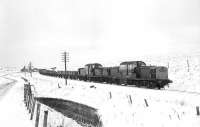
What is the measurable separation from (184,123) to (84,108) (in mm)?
10469

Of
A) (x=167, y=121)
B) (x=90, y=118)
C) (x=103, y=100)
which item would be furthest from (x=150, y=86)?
(x=167, y=121)

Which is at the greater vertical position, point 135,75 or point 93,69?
point 93,69

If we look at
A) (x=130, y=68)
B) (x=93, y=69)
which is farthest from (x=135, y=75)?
(x=93, y=69)

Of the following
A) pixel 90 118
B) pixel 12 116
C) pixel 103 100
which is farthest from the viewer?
pixel 103 100

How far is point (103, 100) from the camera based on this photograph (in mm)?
19547

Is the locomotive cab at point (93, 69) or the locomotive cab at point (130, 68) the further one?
the locomotive cab at point (93, 69)

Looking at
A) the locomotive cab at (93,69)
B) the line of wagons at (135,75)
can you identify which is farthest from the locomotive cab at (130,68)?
the locomotive cab at (93,69)

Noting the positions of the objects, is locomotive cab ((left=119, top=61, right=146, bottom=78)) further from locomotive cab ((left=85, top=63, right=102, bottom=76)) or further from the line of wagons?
locomotive cab ((left=85, top=63, right=102, bottom=76))

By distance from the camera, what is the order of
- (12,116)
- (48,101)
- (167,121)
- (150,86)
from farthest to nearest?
(48,101)
(150,86)
(12,116)
(167,121)

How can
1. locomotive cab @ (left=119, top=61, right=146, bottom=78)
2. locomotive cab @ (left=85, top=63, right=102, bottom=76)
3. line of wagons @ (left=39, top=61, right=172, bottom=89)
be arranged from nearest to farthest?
1. line of wagons @ (left=39, top=61, right=172, bottom=89)
2. locomotive cab @ (left=119, top=61, right=146, bottom=78)
3. locomotive cab @ (left=85, top=63, right=102, bottom=76)

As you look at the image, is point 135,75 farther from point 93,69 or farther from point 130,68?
point 93,69

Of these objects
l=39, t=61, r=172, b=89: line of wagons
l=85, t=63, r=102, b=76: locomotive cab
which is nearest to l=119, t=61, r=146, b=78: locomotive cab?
l=39, t=61, r=172, b=89: line of wagons

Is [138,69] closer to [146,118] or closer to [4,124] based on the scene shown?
[146,118]

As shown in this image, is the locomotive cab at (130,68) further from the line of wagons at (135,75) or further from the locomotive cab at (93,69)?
the locomotive cab at (93,69)
